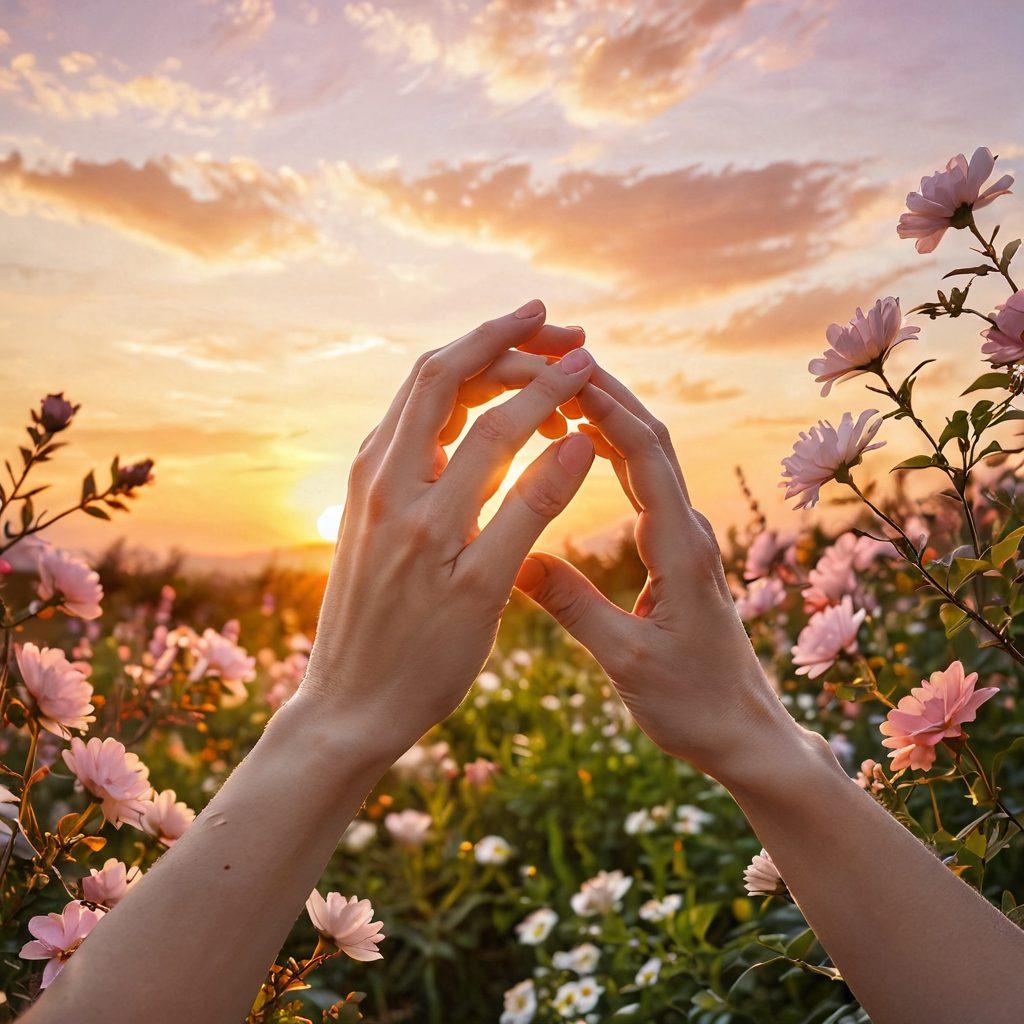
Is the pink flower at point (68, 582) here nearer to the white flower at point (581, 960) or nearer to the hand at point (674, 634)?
the hand at point (674, 634)

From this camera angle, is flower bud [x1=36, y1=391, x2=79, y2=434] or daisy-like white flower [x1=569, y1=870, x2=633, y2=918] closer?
flower bud [x1=36, y1=391, x2=79, y2=434]

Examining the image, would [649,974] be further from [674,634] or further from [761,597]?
[674,634]

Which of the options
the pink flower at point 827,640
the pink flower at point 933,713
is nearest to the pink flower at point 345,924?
the pink flower at point 933,713

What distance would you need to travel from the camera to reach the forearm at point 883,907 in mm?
1118

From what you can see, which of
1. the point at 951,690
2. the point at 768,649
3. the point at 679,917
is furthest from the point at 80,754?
Result: the point at 768,649

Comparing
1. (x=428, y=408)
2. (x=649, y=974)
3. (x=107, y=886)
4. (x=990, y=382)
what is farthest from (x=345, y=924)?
(x=990, y=382)

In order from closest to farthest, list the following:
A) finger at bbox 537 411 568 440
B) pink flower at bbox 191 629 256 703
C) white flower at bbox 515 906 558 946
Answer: finger at bbox 537 411 568 440 → pink flower at bbox 191 629 256 703 → white flower at bbox 515 906 558 946

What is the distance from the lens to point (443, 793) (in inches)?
141

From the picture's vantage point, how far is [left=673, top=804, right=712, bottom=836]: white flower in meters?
2.96

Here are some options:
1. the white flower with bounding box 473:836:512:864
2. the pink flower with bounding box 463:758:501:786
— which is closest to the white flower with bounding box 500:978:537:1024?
the white flower with bounding box 473:836:512:864

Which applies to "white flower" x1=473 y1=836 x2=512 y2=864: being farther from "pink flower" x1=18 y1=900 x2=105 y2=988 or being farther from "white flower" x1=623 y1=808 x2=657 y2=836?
"pink flower" x1=18 y1=900 x2=105 y2=988

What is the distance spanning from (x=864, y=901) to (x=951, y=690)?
0.35m

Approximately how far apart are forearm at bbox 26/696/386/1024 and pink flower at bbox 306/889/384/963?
0.93ft

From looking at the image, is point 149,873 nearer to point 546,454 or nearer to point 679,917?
point 546,454
